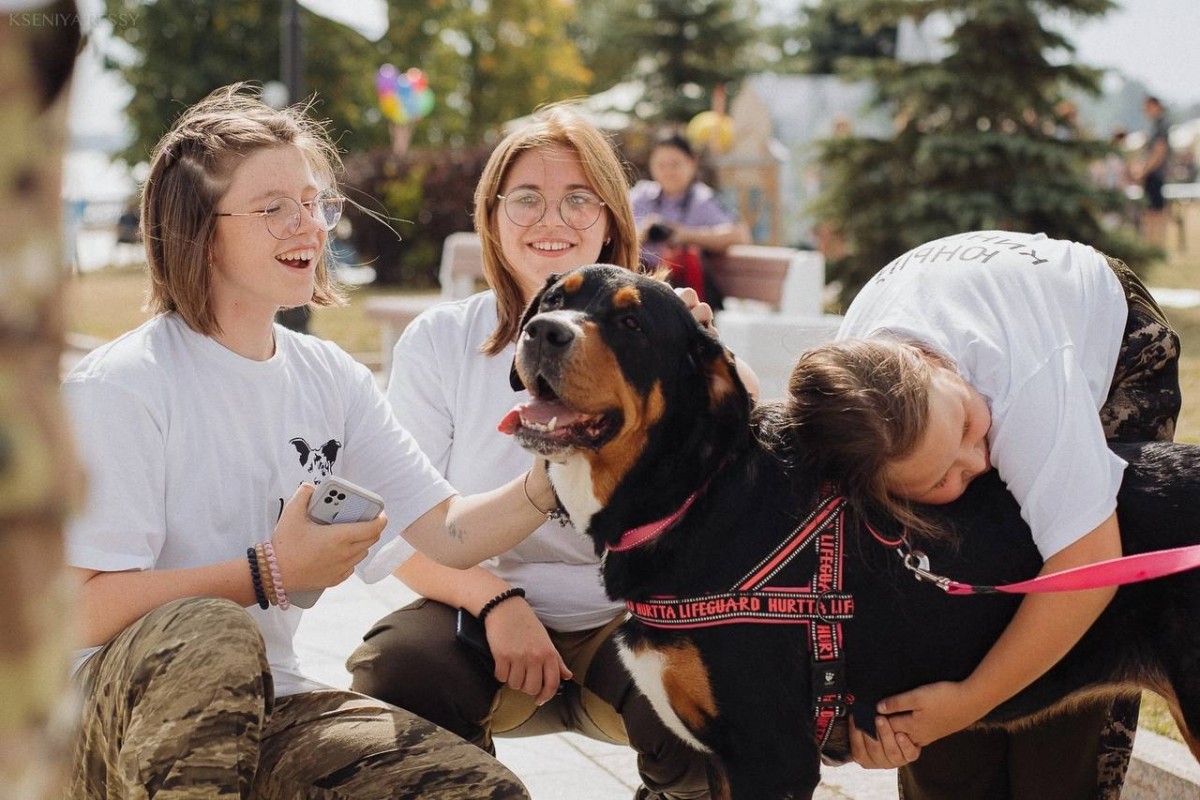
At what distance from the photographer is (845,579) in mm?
2732

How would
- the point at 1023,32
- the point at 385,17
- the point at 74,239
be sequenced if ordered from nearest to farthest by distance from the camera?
the point at 74,239, the point at 1023,32, the point at 385,17

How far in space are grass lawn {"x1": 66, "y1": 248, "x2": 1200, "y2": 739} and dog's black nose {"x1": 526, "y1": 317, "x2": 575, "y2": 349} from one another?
7.99 feet

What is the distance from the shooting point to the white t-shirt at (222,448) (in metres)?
2.54

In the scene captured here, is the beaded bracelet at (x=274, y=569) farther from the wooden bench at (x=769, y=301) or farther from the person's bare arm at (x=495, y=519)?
the wooden bench at (x=769, y=301)

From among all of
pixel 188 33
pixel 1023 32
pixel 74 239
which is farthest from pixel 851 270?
pixel 188 33

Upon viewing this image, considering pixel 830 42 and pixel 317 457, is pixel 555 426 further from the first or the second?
pixel 830 42

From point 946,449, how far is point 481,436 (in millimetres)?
1288

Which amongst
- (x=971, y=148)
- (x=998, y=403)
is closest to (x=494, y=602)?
(x=998, y=403)

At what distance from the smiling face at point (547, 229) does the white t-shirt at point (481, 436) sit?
0.73 feet

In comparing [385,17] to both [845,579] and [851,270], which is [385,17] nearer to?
[851,270]

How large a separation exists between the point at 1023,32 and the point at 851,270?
3.11 metres

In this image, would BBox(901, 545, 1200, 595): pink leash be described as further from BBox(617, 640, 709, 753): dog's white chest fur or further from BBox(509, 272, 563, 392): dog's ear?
BBox(509, 272, 563, 392): dog's ear

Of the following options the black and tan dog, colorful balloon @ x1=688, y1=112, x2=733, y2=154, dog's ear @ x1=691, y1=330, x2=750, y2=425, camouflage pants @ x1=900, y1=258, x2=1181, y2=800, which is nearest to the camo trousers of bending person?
camouflage pants @ x1=900, y1=258, x2=1181, y2=800

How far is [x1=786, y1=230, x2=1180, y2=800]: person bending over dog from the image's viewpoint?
254cm
